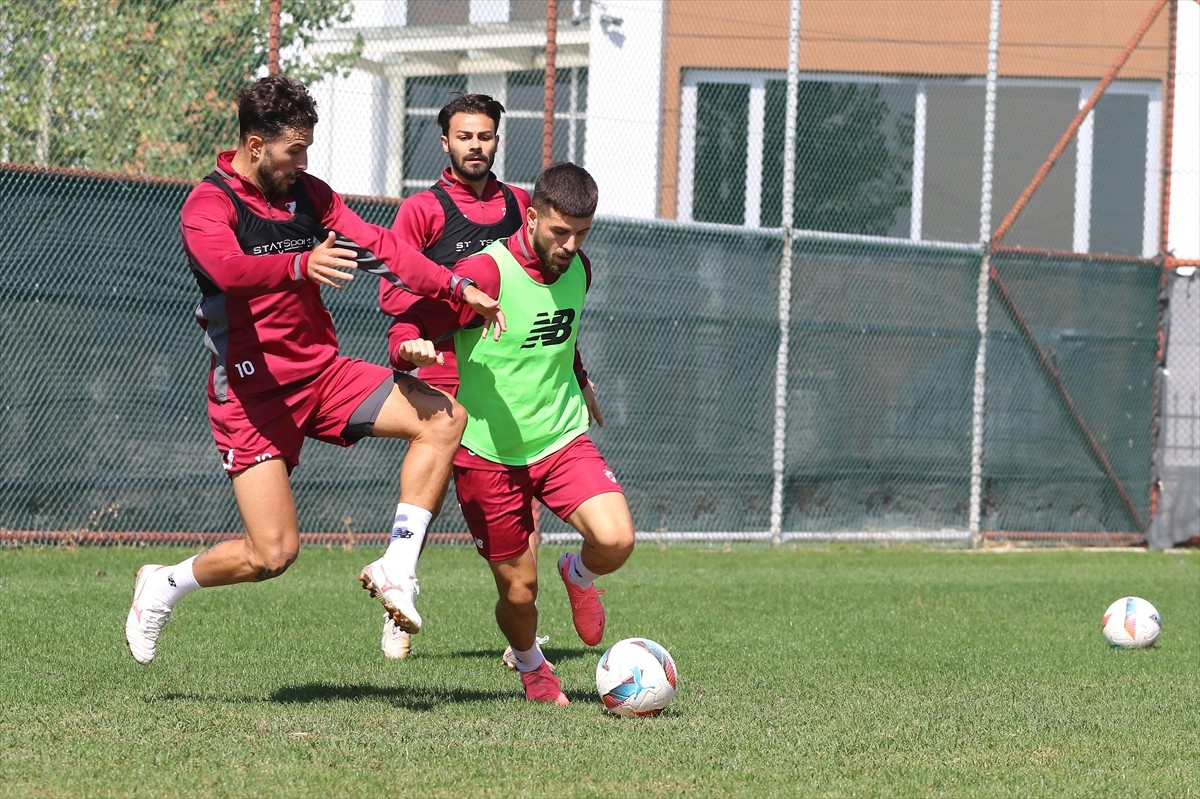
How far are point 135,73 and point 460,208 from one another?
498cm

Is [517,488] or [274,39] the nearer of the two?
[517,488]

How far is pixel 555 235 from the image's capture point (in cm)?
560

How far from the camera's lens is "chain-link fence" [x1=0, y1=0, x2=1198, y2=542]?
10.4 meters

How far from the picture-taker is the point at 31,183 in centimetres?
1013

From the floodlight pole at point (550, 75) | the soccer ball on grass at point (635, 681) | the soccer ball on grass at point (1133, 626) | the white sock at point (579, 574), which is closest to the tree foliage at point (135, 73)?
the floodlight pole at point (550, 75)

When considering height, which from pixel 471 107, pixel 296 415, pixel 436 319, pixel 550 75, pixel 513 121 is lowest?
pixel 296 415

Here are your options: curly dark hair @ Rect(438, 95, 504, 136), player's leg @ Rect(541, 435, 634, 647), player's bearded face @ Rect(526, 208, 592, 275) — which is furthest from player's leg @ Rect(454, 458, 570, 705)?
curly dark hair @ Rect(438, 95, 504, 136)

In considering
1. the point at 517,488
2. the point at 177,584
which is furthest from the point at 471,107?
the point at 177,584

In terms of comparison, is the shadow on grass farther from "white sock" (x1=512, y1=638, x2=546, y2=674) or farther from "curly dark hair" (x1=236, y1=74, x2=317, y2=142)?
"curly dark hair" (x1=236, y1=74, x2=317, y2=142)

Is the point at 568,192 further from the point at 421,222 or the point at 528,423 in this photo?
the point at 421,222

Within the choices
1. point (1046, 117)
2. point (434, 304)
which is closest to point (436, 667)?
point (434, 304)

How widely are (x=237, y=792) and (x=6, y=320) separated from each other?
6.70 meters

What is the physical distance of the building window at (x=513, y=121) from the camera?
12422 millimetres

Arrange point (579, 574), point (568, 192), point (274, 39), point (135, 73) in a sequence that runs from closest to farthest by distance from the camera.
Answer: point (568, 192)
point (579, 574)
point (274, 39)
point (135, 73)
